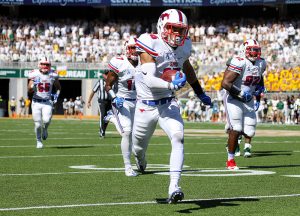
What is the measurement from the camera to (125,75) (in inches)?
445

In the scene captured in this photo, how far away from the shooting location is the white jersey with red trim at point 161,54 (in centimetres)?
788

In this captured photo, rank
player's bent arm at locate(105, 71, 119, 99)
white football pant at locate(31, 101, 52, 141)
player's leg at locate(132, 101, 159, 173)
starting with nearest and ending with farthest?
player's leg at locate(132, 101, 159, 173) → player's bent arm at locate(105, 71, 119, 99) → white football pant at locate(31, 101, 52, 141)

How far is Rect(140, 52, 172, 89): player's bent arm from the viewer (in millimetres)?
7664

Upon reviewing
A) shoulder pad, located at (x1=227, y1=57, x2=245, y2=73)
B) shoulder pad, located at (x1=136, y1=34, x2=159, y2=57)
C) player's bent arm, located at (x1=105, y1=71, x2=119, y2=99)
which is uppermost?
shoulder pad, located at (x1=136, y1=34, x2=159, y2=57)

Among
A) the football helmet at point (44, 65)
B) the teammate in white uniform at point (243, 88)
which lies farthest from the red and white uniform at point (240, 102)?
the football helmet at point (44, 65)

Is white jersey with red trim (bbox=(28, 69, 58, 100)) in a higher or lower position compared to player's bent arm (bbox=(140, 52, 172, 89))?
lower

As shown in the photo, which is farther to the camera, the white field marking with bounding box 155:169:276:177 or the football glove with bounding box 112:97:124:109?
the football glove with bounding box 112:97:124:109

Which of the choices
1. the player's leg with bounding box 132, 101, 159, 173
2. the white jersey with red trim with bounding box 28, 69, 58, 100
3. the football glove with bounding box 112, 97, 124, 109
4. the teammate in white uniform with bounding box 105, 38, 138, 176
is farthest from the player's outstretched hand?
the white jersey with red trim with bounding box 28, 69, 58, 100

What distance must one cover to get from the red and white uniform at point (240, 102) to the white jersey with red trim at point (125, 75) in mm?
1882

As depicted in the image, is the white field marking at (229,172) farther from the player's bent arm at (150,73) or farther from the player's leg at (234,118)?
the player's bent arm at (150,73)

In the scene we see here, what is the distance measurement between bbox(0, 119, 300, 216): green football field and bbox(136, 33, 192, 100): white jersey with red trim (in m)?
1.05

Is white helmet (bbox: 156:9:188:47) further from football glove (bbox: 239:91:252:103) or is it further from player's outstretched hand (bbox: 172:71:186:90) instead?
football glove (bbox: 239:91:252:103)

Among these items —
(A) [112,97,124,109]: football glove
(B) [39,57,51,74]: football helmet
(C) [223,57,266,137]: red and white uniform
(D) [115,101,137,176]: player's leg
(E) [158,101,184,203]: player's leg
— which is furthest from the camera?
(B) [39,57,51,74]: football helmet

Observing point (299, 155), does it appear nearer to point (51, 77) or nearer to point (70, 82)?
point (51, 77)
